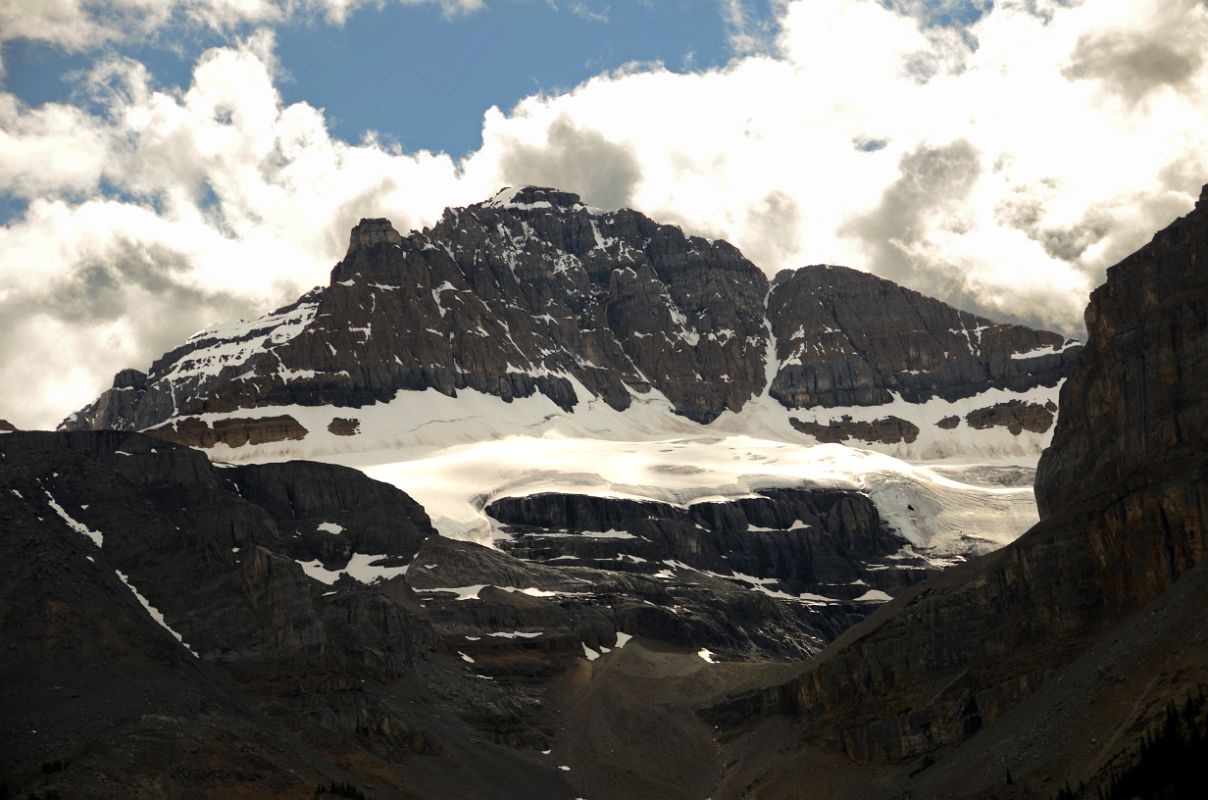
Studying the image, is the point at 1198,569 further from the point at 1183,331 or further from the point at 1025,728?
the point at 1183,331

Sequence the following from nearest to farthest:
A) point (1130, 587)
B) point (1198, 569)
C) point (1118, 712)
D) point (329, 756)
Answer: point (1118, 712), point (1198, 569), point (1130, 587), point (329, 756)

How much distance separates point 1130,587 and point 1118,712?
28180 mm

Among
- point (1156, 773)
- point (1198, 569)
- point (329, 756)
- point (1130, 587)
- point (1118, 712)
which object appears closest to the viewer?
point (1156, 773)

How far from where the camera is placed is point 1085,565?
16588 centimetres

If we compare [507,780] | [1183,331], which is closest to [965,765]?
[1183,331]

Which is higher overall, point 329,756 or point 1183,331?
point 1183,331

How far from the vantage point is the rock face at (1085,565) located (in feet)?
509

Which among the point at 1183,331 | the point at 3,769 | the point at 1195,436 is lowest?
the point at 3,769

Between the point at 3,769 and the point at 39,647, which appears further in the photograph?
the point at 39,647

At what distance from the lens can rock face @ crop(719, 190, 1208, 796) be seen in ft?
509

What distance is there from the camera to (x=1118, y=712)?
133375 millimetres

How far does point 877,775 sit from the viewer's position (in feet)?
581

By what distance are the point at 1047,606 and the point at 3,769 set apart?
95.7 meters

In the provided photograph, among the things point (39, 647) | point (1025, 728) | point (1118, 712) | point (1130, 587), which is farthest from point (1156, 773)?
point (39, 647)
